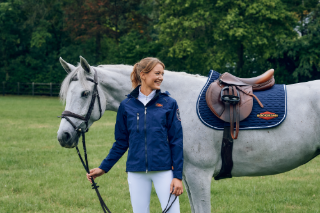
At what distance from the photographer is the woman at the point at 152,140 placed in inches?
93.8

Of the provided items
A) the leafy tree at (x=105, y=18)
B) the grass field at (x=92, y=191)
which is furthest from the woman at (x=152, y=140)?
the leafy tree at (x=105, y=18)

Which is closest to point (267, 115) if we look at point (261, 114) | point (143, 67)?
point (261, 114)

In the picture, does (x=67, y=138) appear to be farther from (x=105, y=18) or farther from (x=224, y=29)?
(x=105, y=18)

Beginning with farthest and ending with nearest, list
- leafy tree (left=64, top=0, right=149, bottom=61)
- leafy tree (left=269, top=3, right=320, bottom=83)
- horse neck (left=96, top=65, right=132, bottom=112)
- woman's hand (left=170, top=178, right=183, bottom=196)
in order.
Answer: leafy tree (left=64, top=0, right=149, bottom=61)
leafy tree (left=269, top=3, right=320, bottom=83)
horse neck (left=96, top=65, right=132, bottom=112)
woman's hand (left=170, top=178, right=183, bottom=196)

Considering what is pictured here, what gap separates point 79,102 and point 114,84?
0.46 meters

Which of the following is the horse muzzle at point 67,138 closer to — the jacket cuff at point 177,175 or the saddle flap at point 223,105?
the jacket cuff at point 177,175

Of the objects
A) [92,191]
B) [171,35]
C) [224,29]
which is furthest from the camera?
[171,35]

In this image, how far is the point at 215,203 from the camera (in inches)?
188

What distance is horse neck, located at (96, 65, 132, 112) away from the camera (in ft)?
10.9

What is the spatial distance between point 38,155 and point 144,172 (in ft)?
20.8

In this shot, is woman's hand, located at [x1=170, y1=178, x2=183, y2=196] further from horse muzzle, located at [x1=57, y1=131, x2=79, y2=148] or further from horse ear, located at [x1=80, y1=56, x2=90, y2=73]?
horse ear, located at [x1=80, y1=56, x2=90, y2=73]

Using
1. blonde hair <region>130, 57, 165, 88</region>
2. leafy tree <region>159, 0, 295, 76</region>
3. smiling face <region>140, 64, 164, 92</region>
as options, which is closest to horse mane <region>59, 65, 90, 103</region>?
blonde hair <region>130, 57, 165, 88</region>

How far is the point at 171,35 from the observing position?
2527cm

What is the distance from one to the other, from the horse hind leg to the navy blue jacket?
0.65 metres
